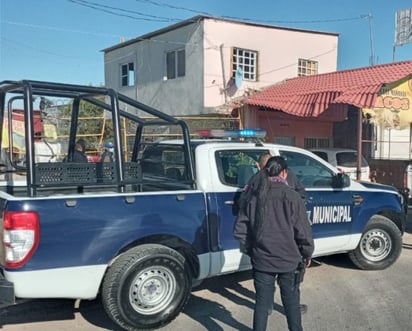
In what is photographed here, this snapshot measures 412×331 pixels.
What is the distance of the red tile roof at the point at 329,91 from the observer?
34.3ft

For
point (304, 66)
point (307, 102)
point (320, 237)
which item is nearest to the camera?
point (320, 237)

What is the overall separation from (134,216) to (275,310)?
1.75 meters

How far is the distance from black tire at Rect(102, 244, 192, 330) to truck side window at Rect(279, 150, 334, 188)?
1812 mm

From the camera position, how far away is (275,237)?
351cm

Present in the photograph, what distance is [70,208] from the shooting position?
3.82 meters

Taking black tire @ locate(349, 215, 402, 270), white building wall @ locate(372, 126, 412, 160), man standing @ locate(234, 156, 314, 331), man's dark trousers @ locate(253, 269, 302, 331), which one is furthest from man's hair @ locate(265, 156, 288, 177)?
white building wall @ locate(372, 126, 412, 160)

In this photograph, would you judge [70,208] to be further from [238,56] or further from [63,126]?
[238,56]

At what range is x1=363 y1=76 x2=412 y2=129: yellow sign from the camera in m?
10.2

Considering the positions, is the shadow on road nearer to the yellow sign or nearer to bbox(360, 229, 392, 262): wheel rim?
bbox(360, 229, 392, 262): wheel rim

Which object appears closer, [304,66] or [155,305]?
[155,305]

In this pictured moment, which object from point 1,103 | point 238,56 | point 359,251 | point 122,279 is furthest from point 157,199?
point 238,56

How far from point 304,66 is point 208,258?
16.2 metres

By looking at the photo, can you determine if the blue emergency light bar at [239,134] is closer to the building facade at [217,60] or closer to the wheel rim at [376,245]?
the wheel rim at [376,245]

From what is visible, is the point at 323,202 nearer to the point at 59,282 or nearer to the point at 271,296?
the point at 271,296
